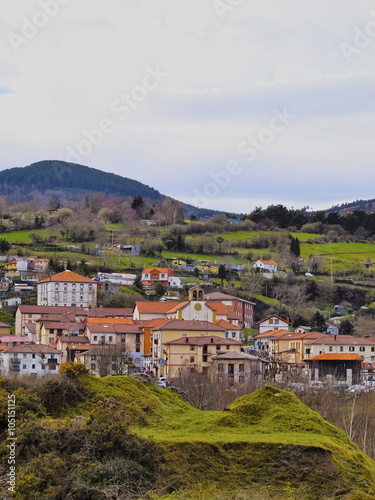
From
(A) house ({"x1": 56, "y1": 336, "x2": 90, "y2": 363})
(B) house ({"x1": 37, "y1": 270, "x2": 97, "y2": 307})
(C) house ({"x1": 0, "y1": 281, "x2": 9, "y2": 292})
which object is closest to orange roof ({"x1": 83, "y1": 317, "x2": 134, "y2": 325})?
(A) house ({"x1": 56, "y1": 336, "x2": 90, "y2": 363})

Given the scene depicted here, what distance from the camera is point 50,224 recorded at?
504 ft

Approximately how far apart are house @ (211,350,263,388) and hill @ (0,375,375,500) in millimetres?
36507

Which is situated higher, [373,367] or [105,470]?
[105,470]

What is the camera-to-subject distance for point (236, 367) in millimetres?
61812

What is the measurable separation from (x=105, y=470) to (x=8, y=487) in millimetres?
2325

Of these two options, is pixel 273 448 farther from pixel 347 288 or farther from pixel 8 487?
pixel 347 288

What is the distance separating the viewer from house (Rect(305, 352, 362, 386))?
2682 inches

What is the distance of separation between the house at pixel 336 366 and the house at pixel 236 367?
748cm

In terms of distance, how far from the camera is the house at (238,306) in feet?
325

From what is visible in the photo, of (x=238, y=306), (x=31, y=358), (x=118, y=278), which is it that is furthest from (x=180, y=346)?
(x=118, y=278)

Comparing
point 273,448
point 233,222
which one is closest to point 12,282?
point 233,222

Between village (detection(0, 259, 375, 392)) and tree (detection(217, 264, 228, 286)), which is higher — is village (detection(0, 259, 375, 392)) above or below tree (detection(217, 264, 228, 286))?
below

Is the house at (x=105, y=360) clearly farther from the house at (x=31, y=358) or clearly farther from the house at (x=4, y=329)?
the house at (x=4, y=329)

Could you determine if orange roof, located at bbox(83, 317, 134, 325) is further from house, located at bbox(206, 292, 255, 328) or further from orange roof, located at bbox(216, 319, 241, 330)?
house, located at bbox(206, 292, 255, 328)
